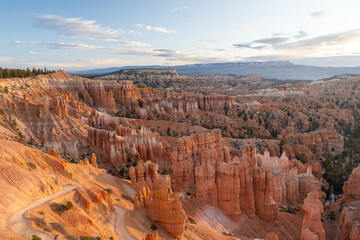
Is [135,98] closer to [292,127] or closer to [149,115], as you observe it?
[149,115]

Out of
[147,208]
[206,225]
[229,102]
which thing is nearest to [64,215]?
[147,208]

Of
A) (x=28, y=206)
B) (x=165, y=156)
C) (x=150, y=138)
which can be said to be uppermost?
(x=28, y=206)

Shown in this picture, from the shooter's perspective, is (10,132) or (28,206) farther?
(10,132)

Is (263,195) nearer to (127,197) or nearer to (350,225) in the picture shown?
(350,225)

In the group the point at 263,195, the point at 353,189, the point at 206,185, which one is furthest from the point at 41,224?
the point at 353,189

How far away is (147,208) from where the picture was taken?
653 inches

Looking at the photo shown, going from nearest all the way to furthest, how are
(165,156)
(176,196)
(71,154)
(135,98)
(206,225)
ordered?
(176,196)
(206,225)
(71,154)
(165,156)
(135,98)

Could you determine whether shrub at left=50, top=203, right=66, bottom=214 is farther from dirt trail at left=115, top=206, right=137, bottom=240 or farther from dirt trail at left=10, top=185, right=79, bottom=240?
dirt trail at left=115, top=206, right=137, bottom=240

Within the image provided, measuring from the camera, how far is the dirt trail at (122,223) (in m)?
13.4

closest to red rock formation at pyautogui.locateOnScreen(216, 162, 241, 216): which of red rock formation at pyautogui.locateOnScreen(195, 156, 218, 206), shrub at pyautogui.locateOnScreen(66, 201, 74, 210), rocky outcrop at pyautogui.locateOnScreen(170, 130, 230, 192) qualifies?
red rock formation at pyautogui.locateOnScreen(195, 156, 218, 206)

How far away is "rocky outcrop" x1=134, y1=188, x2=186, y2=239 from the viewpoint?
1548 centimetres

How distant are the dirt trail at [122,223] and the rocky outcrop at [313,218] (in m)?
11.8

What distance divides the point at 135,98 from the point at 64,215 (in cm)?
6350

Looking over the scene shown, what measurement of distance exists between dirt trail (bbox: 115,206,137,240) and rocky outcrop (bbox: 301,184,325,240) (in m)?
11.8
